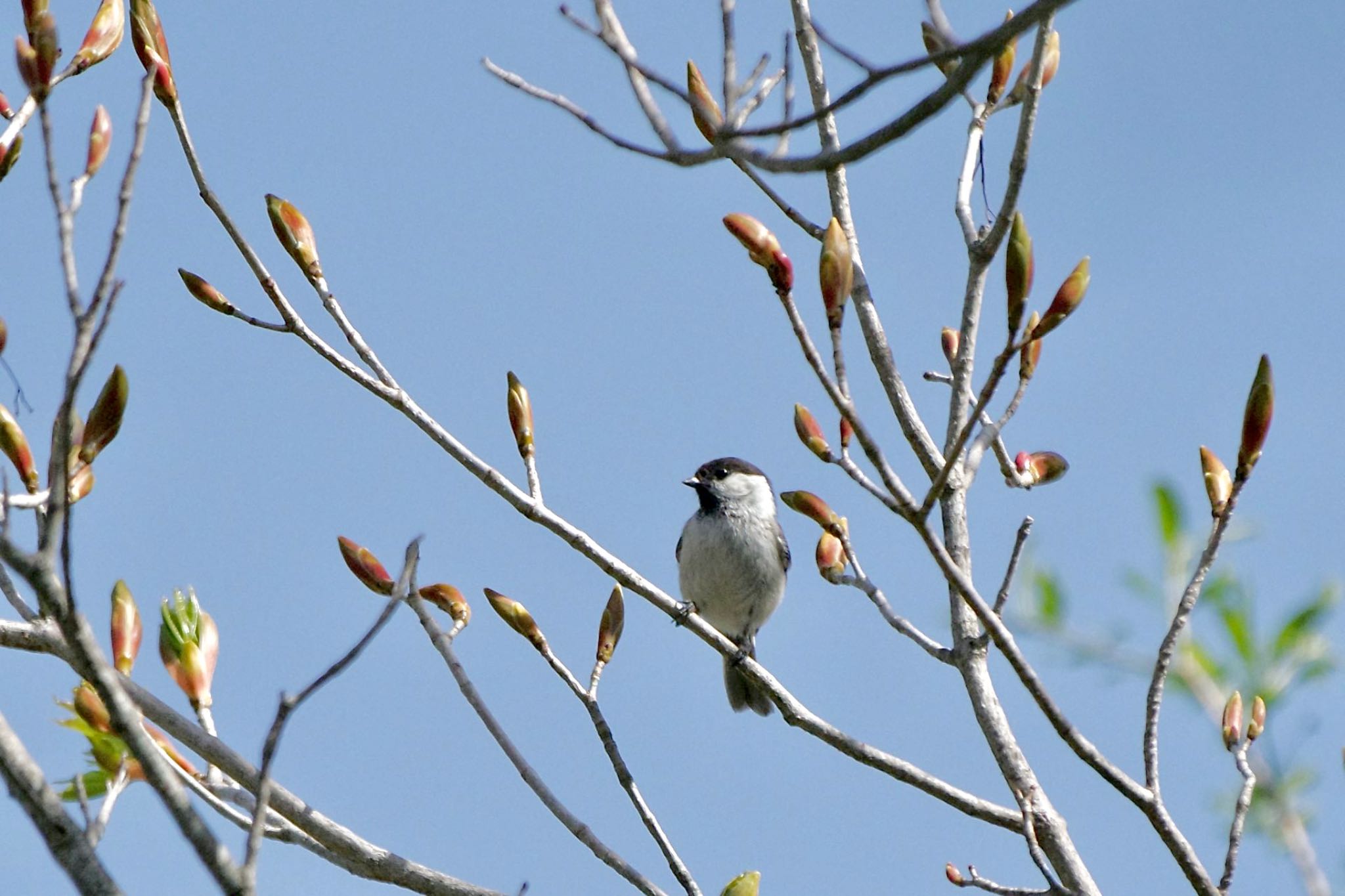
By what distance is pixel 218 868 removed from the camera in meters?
2.26

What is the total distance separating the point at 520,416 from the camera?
411cm

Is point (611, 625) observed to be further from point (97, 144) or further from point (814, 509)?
point (97, 144)

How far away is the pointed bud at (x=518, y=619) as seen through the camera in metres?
4.08

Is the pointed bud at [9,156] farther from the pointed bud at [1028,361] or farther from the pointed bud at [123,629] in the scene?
the pointed bud at [1028,361]

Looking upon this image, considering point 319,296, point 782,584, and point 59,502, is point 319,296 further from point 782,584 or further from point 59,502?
point 782,584

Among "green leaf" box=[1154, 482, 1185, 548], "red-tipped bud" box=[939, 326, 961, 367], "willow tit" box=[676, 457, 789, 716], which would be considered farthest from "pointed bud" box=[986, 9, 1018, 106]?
"willow tit" box=[676, 457, 789, 716]

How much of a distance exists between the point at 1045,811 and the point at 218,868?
7.20ft

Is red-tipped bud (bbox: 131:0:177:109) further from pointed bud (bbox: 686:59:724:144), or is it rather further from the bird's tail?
the bird's tail

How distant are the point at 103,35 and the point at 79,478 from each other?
1.31 metres

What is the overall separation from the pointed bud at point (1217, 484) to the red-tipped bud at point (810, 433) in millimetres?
920

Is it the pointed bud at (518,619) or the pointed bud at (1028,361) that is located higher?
the pointed bud at (1028,361)

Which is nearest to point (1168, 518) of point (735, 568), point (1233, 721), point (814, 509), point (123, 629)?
point (1233, 721)

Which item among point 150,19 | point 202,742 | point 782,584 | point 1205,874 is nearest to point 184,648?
point 202,742

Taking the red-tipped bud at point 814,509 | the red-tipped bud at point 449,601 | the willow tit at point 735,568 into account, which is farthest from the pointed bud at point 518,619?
the willow tit at point 735,568
